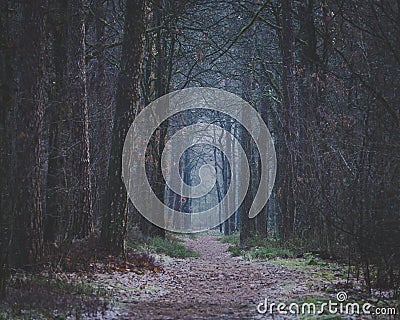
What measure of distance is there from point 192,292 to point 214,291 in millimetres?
449

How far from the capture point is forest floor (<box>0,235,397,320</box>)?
638 cm

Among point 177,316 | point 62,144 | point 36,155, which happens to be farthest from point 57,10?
point 177,316

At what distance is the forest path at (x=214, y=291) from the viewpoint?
6.86 m

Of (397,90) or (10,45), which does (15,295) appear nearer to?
(10,45)

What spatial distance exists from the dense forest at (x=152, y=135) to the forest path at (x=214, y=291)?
1.42 meters

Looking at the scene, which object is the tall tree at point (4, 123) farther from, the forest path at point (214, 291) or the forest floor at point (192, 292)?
the forest path at point (214, 291)

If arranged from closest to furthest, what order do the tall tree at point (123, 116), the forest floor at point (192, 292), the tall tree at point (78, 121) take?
1. the forest floor at point (192, 292)
2. the tall tree at point (123, 116)
3. the tall tree at point (78, 121)

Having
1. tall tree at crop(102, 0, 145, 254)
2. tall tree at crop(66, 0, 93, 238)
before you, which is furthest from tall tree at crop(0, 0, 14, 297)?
tall tree at crop(66, 0, 93, 238)

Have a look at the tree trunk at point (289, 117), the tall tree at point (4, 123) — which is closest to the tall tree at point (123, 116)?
the tall tree at point (4, 123)

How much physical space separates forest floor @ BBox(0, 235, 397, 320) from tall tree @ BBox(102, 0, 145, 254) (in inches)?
48.3

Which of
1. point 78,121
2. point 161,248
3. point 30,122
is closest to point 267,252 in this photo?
point 161,248

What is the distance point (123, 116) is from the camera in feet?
37.5

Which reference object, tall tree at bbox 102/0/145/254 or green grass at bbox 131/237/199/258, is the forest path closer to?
tall tree at bbox 102/0/145/254

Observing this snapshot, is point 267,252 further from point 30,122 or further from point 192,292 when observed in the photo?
point 30,122
